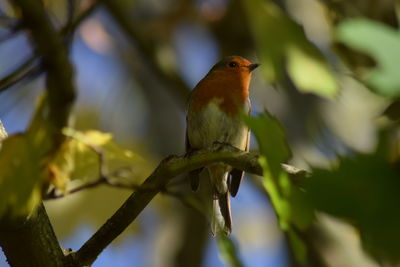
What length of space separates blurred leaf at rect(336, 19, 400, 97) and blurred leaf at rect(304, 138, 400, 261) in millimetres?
77

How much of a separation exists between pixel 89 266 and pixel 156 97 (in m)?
3.98

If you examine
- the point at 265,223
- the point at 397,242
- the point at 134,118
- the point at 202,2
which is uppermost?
the point at 397,242

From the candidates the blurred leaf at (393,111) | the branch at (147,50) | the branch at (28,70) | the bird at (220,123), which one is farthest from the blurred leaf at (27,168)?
the branch at (147,50)

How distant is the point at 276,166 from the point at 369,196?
0.37 metres

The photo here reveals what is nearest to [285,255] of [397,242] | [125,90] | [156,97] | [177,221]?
[177,221]

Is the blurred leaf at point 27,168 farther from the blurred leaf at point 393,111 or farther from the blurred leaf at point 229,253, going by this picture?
the blurred leaf at point 393,111

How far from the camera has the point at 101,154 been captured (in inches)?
69.2

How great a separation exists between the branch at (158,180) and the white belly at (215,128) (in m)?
1.84

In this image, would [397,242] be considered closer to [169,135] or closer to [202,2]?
[169,135]

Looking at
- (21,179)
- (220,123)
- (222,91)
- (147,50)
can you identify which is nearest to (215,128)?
(220,123)

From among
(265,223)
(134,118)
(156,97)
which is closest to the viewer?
(156,97)

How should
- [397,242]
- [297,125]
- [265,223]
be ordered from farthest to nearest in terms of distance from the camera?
1. [265,223]
2. [297,125]
3. [397,242]

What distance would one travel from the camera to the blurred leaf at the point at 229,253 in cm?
121

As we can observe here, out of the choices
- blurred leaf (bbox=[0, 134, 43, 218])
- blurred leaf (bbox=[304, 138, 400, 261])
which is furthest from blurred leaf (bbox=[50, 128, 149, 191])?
blurred leaf (bbox=[304, 138, 400, 261])
